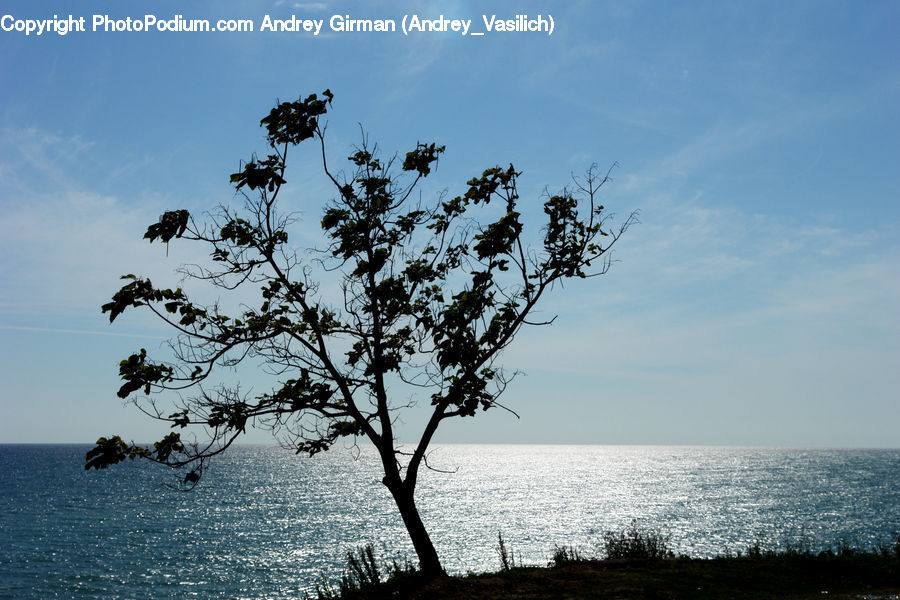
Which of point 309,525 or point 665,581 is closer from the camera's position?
point 665,581

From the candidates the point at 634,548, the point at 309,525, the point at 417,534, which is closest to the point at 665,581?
the point at 634,548

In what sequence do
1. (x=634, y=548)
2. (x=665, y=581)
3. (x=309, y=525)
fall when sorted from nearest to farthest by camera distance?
(x=665, y=581), (x=634, y=548), (x=309, y=525)

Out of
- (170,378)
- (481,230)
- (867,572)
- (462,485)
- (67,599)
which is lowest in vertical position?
(462,485)

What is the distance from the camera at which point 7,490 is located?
384ft

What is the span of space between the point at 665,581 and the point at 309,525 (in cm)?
6816

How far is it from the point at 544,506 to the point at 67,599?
246ft

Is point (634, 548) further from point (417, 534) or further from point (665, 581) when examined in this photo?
point (417, 534)

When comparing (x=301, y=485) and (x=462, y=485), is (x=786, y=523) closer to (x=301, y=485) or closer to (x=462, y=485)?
(x=462, y=485)

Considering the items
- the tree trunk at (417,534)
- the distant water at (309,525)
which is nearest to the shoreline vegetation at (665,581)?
the tree trunk at (417,534)

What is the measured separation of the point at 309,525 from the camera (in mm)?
75938

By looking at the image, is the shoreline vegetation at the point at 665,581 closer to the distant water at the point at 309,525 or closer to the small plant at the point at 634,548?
the small plant at the point at 634,548

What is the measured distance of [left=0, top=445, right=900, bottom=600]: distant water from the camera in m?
46.0

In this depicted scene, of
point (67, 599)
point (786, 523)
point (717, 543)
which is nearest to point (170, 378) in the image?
point (67, 599)

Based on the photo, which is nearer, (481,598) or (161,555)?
(481,598)
